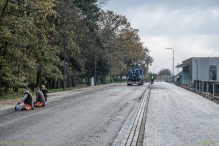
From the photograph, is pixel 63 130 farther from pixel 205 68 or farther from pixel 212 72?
pixel 212 72

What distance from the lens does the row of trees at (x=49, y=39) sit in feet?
55.4

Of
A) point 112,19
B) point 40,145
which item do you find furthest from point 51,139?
point 112,19

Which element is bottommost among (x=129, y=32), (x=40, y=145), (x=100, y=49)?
(x=40, y=145)

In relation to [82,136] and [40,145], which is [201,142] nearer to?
[82,136]

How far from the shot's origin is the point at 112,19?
51.6m

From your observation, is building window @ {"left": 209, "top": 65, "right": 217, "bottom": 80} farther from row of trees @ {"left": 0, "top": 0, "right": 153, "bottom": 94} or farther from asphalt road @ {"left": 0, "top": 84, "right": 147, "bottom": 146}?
asphalt road @ {"left": 0, "top": 84, "right": 147, "bottom": 146}

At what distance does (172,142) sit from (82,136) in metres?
2.49

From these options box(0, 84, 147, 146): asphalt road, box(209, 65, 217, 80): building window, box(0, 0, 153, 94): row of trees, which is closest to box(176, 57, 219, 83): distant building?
box(209, 65, 217, 80): building window

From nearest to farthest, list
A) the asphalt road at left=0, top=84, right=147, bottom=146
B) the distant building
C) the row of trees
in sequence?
1. the asphalt road at left=0, top=84, right=147, bottom=146
2. the row of trees
3. the distant building

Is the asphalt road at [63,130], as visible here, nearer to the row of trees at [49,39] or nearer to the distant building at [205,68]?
the row of trees at [49,39]

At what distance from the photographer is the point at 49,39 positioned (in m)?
24.6

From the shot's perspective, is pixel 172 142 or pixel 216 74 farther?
pixel 216 74

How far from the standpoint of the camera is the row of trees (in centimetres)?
1689

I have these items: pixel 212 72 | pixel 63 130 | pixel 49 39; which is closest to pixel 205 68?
pixel 212 72
